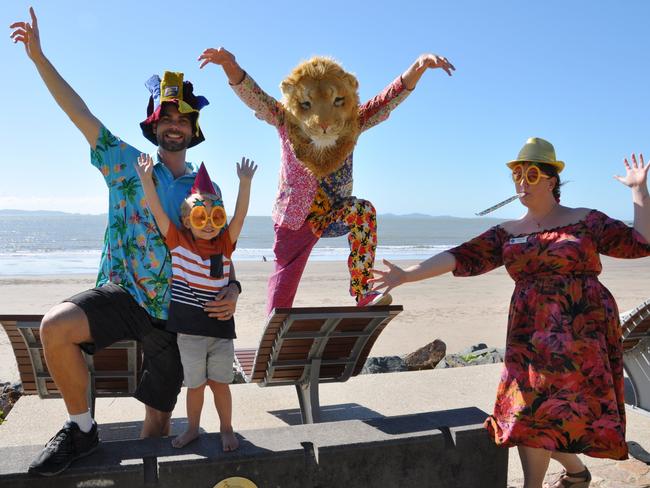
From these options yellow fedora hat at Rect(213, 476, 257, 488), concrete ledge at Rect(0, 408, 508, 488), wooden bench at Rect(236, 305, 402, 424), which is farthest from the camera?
wooden bench at Rect(236, 305, 402, 424)

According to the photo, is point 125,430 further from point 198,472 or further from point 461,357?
point 461,357

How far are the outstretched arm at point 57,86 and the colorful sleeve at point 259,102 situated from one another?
150 cm

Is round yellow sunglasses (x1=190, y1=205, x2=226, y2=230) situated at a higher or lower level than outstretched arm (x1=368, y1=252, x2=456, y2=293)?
higher

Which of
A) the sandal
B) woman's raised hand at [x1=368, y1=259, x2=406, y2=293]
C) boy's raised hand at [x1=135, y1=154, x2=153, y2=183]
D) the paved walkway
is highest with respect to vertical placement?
boy's raised hand at [x1=135, y1=154, x2=153, y2=183]

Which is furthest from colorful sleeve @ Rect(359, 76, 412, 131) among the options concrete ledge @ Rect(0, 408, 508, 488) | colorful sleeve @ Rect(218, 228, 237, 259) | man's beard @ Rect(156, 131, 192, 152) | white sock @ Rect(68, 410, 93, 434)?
white sock @ Rect(68, 410, 93, 434)

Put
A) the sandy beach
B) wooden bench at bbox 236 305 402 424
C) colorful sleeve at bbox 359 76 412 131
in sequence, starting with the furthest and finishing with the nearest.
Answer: the sandy beach < colorful sleeve at bbox 359 76 412 131 < wooden bench at bbox 236 305 402 424

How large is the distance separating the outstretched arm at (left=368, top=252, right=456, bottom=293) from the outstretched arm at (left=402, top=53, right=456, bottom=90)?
1729 millimetres

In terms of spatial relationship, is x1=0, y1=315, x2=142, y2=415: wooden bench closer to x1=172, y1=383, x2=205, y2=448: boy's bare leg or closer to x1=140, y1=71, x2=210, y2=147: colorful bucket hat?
x1=172, y1=383, x2=205, y2=448: boy's bare leg

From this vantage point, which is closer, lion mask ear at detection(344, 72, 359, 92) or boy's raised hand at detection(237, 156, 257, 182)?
boy's raised hand at detection(237, 156, 257, 182)

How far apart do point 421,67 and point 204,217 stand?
2.48 m

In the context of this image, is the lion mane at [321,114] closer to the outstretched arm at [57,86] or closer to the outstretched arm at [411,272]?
the outstretched arm at [411,272]

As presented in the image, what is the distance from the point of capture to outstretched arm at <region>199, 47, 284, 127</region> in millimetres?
4609

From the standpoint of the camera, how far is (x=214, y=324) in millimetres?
3260

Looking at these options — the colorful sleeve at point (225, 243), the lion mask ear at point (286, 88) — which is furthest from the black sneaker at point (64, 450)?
the lion mask ear at point (286, 88)
